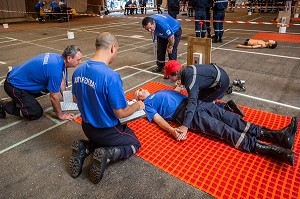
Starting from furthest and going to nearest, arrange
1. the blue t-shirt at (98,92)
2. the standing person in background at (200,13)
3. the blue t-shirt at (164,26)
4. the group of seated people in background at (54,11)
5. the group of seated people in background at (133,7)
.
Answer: the group of seated people in background at (133,7) → the group of seated people in background at (54,11) → the standing person in background at (200,13) → the blue t-shirt at (164,26) → the blue t-shirt at (98,92)

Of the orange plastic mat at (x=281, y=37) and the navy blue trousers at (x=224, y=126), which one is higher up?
the orange plastic mat at (x=281, y=37)

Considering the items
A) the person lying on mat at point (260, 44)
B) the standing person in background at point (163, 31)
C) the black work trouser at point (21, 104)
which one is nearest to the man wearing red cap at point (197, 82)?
the standing person in background at point (163, 31)

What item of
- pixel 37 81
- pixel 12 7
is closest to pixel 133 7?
pixel 12 7

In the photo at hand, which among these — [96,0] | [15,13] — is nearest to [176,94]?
[15,13]

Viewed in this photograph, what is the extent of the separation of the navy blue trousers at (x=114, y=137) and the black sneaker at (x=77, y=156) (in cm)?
11

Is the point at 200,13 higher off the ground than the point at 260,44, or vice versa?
the point at 200,13

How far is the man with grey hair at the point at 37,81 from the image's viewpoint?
9.89ft

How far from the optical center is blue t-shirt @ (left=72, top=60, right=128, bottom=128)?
1990 millimetres

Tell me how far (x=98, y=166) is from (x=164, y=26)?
3.14 metres

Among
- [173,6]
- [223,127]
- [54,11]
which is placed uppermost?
[54,11]

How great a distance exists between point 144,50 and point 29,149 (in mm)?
5307

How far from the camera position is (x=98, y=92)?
6.70 feet

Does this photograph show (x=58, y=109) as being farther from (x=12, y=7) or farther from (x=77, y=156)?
(x=12, y=7)

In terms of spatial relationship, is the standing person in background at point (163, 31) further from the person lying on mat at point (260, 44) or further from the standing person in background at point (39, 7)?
the standing person in background at point (39, 7)
